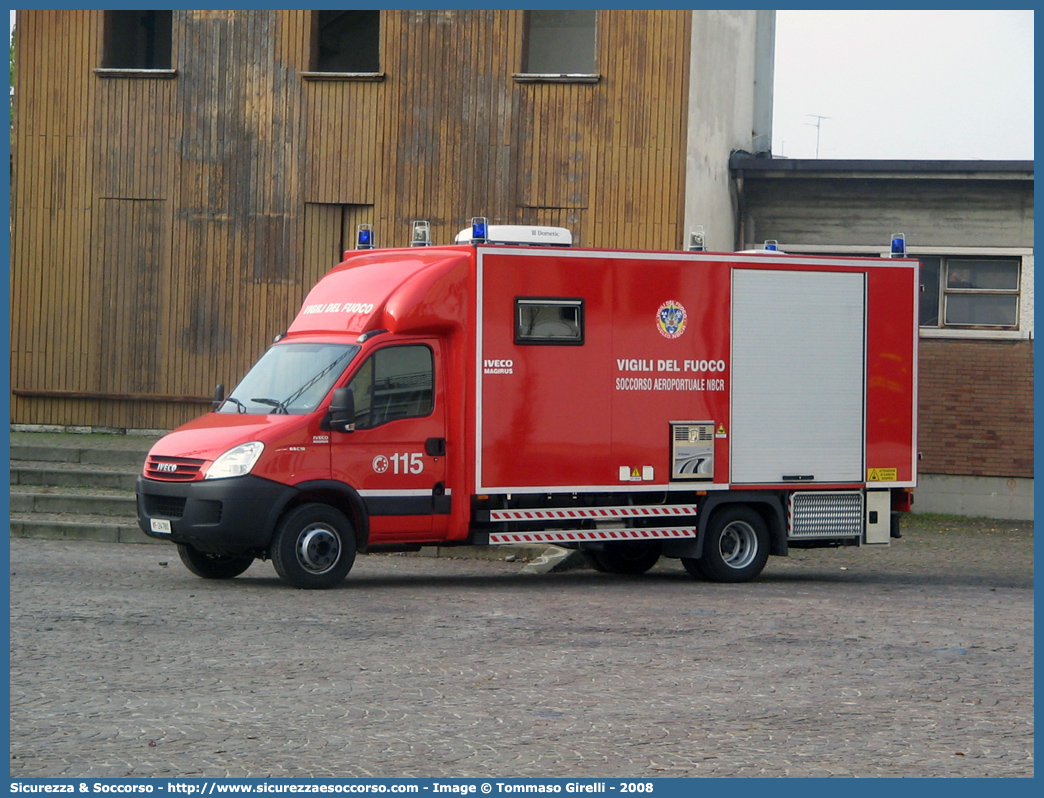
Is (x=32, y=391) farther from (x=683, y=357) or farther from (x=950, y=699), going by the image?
(x=950, y=699)

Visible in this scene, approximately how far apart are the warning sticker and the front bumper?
610cm

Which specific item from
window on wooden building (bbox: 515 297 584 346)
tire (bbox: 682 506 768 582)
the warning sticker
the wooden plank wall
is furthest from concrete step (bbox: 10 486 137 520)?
the warning sticker

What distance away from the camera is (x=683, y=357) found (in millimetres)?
14672

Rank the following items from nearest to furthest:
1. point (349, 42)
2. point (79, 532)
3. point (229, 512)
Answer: point (229, 512) < point (79, 532) < point (349, 42)

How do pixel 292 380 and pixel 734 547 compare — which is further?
pixel 734 547

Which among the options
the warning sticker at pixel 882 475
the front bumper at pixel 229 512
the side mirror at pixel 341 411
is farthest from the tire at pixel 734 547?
the front bumper at pixel 229 512

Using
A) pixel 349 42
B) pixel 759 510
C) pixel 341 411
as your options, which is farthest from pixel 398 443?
pixel 349 42

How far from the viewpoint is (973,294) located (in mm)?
22703

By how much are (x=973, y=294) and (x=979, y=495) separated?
9.87ft

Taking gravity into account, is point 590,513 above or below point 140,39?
below

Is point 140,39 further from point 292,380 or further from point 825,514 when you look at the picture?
point 825,514

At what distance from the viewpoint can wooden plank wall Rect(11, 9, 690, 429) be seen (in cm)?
2152

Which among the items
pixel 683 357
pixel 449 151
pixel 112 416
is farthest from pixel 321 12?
pixel 683 357

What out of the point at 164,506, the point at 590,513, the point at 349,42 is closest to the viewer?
the point at 164,506
